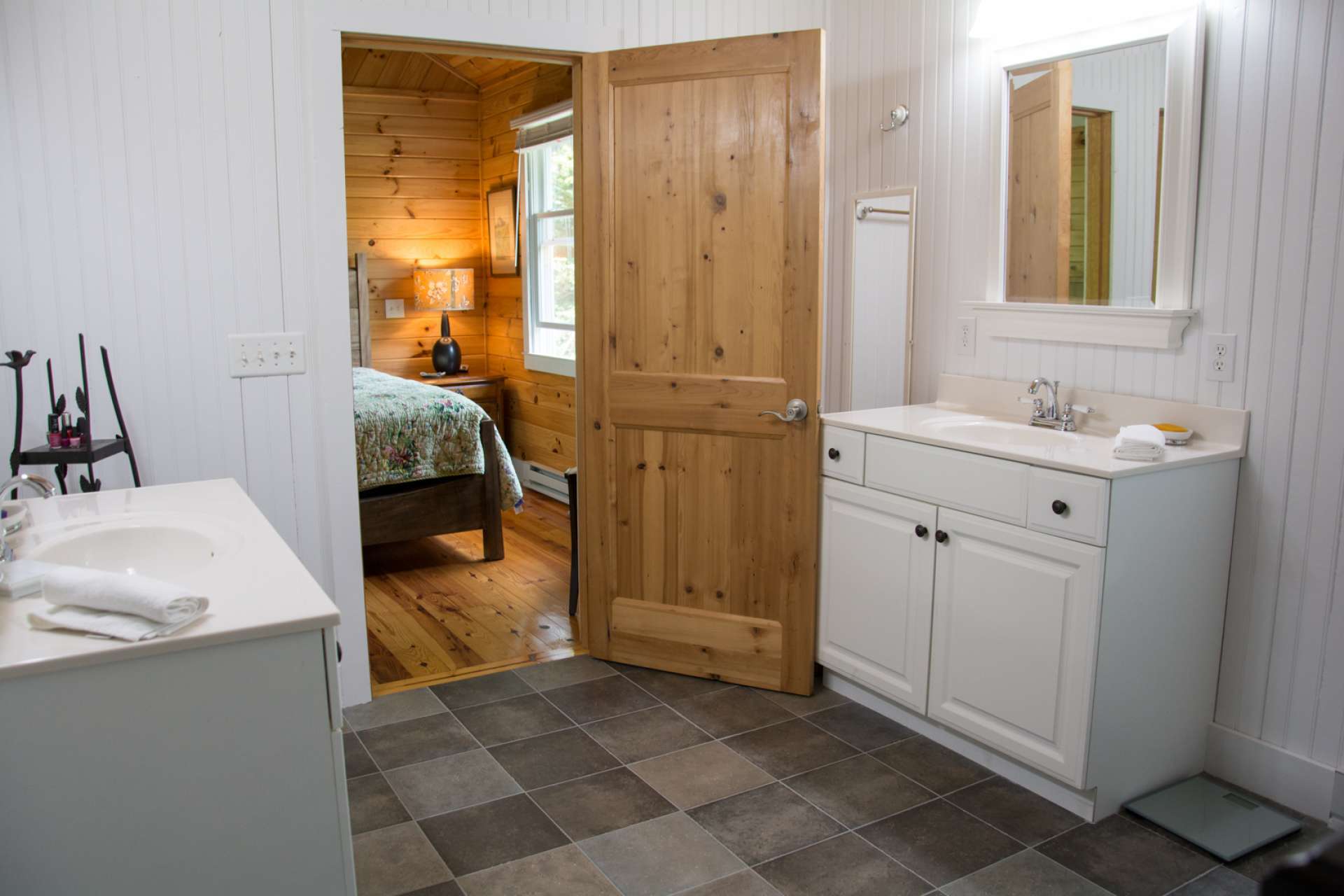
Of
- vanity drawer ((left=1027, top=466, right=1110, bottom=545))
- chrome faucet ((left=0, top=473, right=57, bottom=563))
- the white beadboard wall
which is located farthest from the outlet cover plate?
chrome faucet ((left=0, top=473, right=57, bottom=563))

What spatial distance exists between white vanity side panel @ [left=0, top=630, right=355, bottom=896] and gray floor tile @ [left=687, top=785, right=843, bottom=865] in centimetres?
110

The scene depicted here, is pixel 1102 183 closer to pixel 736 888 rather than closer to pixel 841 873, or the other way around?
pixel 841 873

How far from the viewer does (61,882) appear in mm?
1263

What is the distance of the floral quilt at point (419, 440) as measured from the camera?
169 inches

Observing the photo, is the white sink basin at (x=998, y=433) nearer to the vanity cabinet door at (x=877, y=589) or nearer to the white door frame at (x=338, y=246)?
the vanity cabinet door at (x=877, y=589)

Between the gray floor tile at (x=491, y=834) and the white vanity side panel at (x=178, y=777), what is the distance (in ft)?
2.83

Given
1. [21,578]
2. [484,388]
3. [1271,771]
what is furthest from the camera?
[484,388]

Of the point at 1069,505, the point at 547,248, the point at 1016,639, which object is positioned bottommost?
the point at 1016,639

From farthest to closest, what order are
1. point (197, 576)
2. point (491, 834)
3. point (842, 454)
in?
1. point (842, 454)
2. point (491, 834)
3. point (197, 576)

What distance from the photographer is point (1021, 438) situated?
9.00 ft

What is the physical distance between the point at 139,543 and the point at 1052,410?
229 cm

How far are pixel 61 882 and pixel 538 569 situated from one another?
10.8ft

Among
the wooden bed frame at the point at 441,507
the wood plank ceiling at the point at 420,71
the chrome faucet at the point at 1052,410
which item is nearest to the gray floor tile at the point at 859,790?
the chrome faucet at the point at 1052,410

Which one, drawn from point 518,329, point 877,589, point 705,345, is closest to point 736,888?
point 877,589
